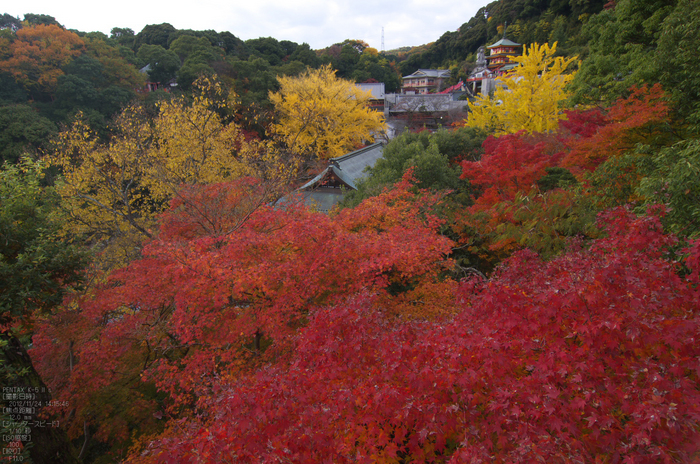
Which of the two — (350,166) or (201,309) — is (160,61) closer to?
(350,166)

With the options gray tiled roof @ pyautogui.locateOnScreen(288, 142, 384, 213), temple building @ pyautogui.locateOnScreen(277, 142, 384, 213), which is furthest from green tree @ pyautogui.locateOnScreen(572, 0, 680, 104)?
temple building @ pyautogui.locateOnScreen(277, 142, 384, 213)

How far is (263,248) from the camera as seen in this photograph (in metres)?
8.51

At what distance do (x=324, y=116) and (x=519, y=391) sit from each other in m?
29.8

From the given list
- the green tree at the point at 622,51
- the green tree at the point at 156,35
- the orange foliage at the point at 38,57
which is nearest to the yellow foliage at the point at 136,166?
the orange foliage at the point at 38,57

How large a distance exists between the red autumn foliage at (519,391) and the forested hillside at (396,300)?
0.03 metres

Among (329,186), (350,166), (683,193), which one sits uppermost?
(683,193)

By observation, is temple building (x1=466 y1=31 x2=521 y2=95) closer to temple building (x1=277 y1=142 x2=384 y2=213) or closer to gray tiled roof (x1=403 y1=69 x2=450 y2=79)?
gray tiled roof (x1=403 y1=69 x2=450 y2=79)

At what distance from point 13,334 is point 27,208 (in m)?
2.56

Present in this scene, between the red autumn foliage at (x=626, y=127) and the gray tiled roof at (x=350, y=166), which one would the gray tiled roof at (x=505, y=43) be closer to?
the gray tiled roof at (x=350, y=166)

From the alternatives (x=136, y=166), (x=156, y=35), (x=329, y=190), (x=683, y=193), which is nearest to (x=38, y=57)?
(x=136, y=166)

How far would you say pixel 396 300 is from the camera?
9.59m

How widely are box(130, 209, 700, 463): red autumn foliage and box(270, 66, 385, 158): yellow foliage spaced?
25797 millimetres

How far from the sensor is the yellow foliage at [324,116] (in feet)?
98.0

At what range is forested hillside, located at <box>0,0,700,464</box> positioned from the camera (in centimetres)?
334
